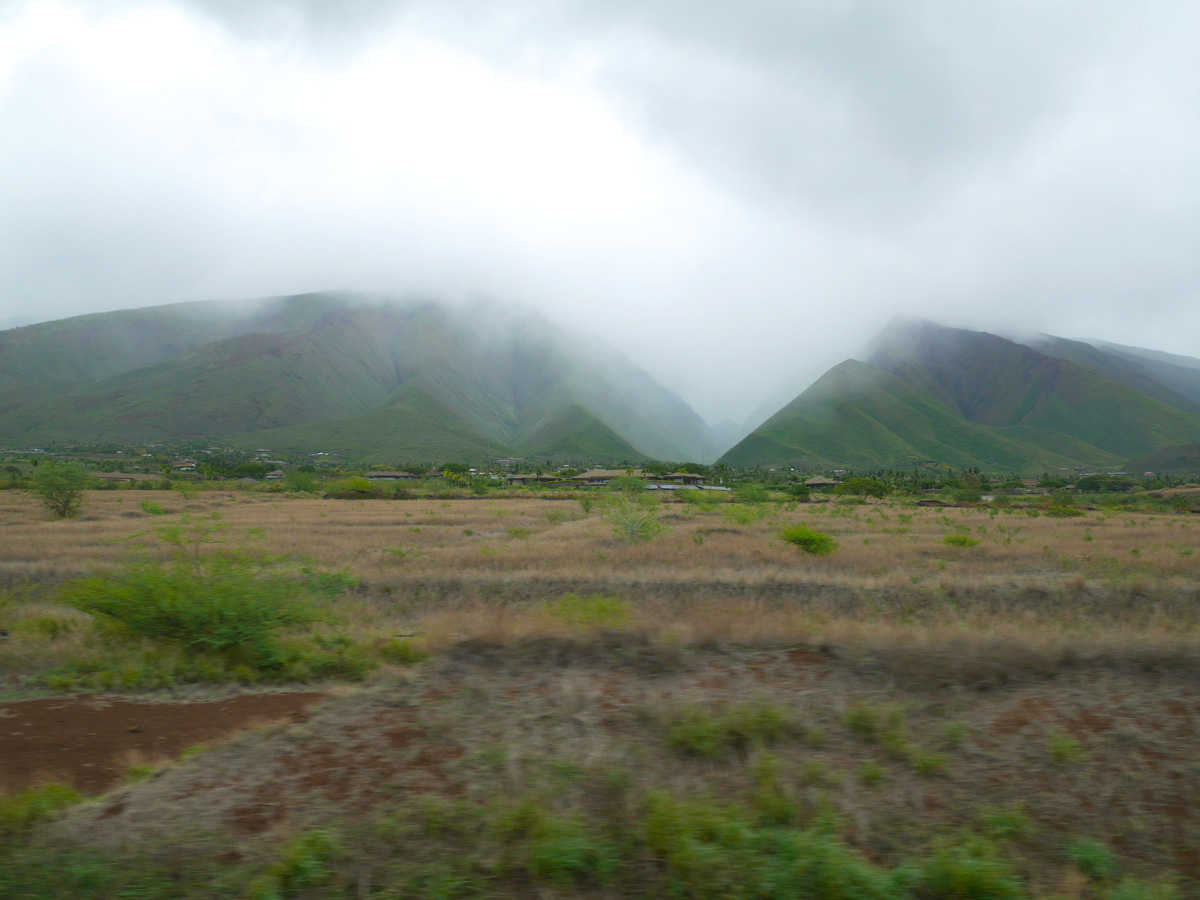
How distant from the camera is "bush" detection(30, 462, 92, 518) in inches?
1316

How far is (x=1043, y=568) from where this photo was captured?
19.9m

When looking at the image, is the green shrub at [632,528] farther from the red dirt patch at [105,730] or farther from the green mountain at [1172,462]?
the green mountain at [1172,462]

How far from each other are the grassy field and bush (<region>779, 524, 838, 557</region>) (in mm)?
12712

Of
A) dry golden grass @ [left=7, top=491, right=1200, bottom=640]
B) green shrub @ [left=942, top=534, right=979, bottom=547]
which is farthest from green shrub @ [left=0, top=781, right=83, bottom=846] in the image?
green shrub @ [left=942, top=534, right=979, bottom=547]

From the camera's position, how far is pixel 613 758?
5.68 m

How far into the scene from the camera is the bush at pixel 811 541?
21578mm

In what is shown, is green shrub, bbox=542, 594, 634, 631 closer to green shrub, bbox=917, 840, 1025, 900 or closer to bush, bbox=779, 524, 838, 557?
green shrub, bbox=917, 840, 1025, 900

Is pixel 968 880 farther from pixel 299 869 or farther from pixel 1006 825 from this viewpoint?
pixel 299 869

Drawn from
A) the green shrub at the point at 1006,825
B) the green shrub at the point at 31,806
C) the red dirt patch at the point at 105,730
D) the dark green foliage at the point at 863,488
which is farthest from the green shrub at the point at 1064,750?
the dark green foliage at the point at 863,488

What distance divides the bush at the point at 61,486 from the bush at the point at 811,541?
39.0 m

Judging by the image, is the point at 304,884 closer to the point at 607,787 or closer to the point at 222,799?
the point at 222,799

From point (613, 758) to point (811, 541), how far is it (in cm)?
1808

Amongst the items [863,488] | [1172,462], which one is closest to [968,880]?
[863,488]

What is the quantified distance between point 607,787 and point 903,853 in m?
2.39
